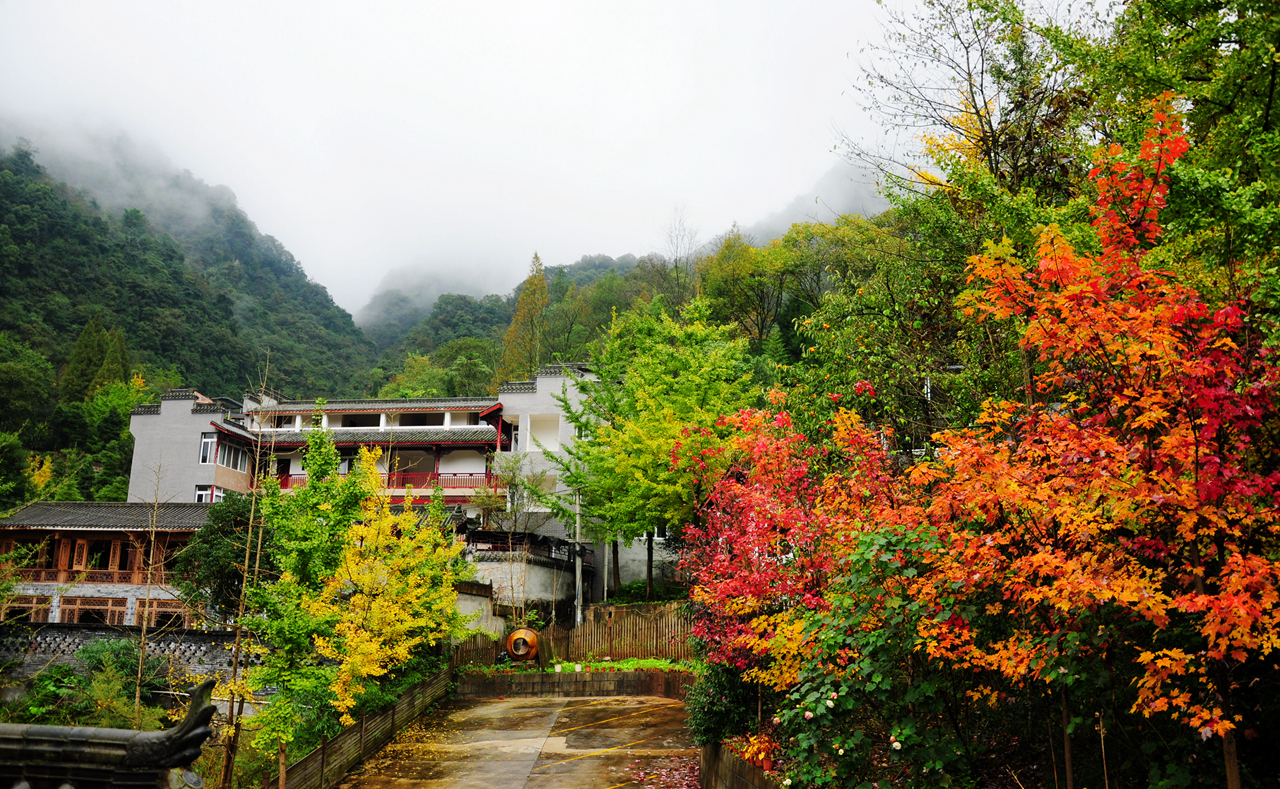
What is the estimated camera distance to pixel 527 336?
167 ft

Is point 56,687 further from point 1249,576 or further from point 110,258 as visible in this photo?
point 110,258

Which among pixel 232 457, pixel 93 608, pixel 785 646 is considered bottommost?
pixel 93 608

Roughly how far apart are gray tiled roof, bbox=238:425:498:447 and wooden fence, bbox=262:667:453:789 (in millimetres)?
21501

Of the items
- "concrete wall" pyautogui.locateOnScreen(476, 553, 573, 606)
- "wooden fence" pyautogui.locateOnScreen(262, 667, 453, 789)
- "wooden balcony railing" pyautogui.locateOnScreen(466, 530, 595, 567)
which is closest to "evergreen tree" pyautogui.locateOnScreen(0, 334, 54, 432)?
"wooden balcony railing" pyautogui.locateOnScreen(466, 530, 595, 567)

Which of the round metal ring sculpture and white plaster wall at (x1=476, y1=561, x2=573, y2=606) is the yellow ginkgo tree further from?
white plaster wall at (x1=476, y1=561, x2=573, y2=606)

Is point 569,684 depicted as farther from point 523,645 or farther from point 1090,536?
point 1090,536

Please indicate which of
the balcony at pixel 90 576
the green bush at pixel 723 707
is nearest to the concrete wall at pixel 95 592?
the balcony at pixel 90 576

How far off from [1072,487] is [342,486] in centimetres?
1096

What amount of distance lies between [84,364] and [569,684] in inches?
1836

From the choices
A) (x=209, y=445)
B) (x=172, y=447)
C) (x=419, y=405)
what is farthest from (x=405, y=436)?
(x=172, y=447)

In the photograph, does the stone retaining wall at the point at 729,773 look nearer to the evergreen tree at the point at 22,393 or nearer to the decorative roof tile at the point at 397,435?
the decorative roof tile at the point at 397,435

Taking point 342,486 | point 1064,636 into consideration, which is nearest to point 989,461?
point 1064,636

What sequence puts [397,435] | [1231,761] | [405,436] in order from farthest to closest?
[405,436] → [397,435] → [1231,761]

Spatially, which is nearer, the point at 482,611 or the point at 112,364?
the point at 482,611
